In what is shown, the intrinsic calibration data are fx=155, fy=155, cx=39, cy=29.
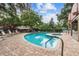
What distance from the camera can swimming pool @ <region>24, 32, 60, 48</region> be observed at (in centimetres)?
312

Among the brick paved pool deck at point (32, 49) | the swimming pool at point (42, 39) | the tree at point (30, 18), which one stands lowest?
the brick paved pool deck at point (32, 49)

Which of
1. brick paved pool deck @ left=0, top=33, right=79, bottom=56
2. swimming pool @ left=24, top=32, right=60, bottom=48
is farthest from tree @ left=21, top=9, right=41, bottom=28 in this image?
brick paved pool deck @ left=0, top=33, right=79, bottom=56

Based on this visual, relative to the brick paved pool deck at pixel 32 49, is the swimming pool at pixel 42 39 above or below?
above

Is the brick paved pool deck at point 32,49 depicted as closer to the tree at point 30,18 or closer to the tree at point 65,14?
the tree at point 65,14

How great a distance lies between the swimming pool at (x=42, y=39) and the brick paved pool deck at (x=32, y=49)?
8 cm

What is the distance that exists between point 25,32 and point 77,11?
3.70 feet

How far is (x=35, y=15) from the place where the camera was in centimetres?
315

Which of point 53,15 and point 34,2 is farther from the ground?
point 34,2

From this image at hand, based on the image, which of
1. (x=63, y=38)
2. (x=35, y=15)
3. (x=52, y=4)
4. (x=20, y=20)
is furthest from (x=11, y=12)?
(x=63, y=38)

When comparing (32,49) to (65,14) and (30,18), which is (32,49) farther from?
(65,14)

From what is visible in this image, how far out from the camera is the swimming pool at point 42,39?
10.2ft

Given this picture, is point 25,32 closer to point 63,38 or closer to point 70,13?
point 63,38

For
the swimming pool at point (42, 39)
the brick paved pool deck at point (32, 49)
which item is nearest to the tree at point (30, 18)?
the swimming pool at point (42, 39)

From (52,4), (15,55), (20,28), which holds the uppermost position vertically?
(52,4)
